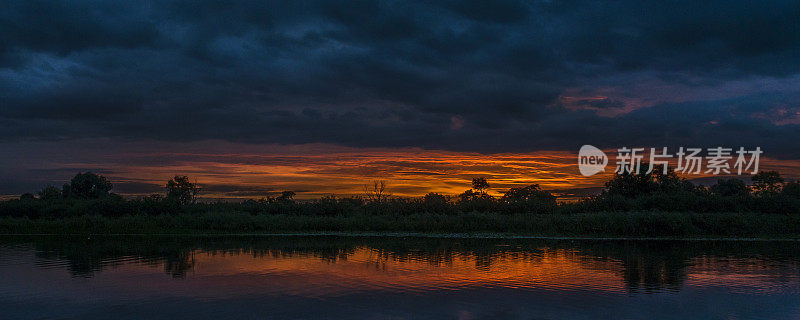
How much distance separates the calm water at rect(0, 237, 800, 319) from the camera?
1271cm

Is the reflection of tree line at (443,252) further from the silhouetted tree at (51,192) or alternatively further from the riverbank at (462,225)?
the silhouetted tree at (51,192)

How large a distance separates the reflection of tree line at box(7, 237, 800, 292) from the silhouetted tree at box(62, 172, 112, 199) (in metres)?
42.5

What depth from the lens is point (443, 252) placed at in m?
26.6

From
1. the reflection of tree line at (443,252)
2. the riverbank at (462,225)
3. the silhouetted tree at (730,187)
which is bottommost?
the reflection of tree line at (443,252)

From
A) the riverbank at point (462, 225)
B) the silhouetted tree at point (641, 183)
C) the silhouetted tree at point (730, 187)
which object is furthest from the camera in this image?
the silhouetted tree at point (730, 187)

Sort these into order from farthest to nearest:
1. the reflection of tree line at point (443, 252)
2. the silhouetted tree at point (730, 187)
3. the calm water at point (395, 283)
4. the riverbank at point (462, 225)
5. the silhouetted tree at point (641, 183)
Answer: the silhouetted tree at point (730, 187) → the silhouetted tree at point (641, 183) → the riverbank at point (462, 225) → the reflection of tree line at point (443, 252) → the calm water at point (395, 283)

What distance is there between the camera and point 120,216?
1742 inches

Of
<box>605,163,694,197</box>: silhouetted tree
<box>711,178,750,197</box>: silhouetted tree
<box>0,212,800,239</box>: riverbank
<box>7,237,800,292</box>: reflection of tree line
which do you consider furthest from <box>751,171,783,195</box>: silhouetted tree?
<box>7,237,800,292</box>: reflection of tree line

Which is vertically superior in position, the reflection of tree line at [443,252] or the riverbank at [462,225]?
the riverbank at [462,225]

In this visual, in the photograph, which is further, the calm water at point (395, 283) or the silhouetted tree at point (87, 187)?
the silhouetted tree at point (87, 187)

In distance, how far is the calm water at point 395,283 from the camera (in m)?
12.7

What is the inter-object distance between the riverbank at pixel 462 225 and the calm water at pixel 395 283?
9.85m

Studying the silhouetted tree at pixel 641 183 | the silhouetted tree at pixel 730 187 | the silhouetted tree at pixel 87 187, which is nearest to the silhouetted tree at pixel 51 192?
the silhouetted tree at pixel 87 187

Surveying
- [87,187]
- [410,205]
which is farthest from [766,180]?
[87,187]
